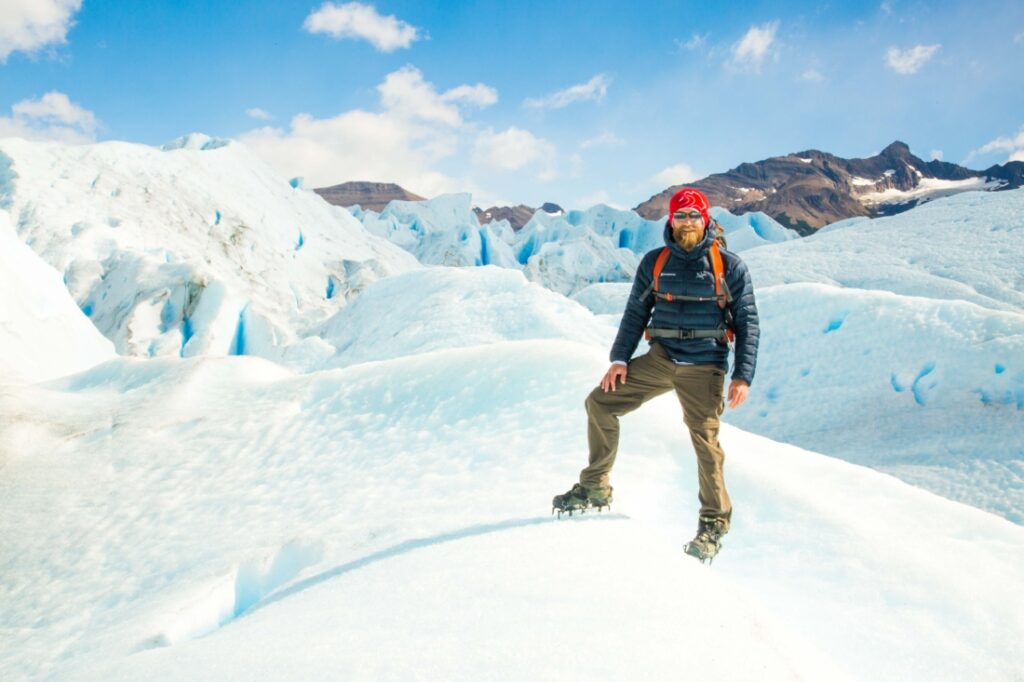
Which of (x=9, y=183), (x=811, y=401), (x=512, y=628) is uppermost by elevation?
(x=9, y=183)

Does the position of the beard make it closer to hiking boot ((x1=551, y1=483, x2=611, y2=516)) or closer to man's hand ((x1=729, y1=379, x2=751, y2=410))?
man's hand ((x1=729, y1=379, x2=751, y2=410))

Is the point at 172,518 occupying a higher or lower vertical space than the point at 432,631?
lower

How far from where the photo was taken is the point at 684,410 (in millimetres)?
2430

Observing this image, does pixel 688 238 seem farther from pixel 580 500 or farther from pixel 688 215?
pixel 580 500

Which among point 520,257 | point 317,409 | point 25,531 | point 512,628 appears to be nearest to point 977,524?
point 512,628

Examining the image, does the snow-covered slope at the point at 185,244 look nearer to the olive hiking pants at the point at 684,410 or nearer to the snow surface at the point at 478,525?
the snow surface at the point at 478,525

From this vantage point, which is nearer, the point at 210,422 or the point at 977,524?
the point at 977,524

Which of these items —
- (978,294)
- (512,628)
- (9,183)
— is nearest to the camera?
(512,628)

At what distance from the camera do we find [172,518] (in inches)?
127

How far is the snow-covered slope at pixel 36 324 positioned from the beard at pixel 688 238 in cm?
655

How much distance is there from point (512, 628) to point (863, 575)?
64.0 inches

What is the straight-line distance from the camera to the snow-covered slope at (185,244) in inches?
671

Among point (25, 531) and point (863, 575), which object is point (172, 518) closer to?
point (25, 531)

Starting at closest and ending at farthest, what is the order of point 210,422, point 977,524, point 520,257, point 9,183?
point 977,524, point 210,422, point 9,183, point 520,257
